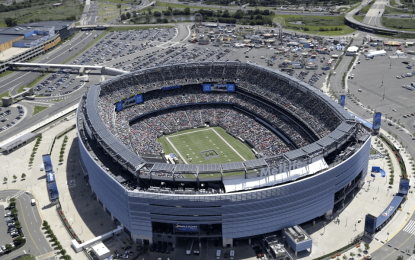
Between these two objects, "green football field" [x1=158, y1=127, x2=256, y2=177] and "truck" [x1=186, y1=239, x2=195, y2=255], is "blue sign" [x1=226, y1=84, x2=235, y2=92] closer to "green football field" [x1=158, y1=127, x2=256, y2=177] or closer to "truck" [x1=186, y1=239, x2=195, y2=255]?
"green football field" [x1=158, y1=127, x2=256, y2=177]

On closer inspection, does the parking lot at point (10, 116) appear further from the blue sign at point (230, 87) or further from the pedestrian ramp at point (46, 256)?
the blue sign at point (230, 87)

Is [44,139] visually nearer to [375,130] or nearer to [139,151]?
[139,151]

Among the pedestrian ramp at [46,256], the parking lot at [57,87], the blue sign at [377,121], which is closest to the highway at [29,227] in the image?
the pedestrian ramp at [46,256]

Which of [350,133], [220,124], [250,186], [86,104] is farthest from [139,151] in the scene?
[350,133]

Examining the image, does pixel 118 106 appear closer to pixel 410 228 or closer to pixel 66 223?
pixel 66 223

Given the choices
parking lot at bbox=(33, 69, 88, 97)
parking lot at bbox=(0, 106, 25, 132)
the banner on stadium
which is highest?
parking lot at bbox=(33, 69, 88, 97)

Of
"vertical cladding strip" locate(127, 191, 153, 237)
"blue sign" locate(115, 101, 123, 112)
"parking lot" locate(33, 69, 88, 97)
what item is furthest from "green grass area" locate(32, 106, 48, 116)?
"vertical cladding strip" locate(127, 191, 153, 237)
